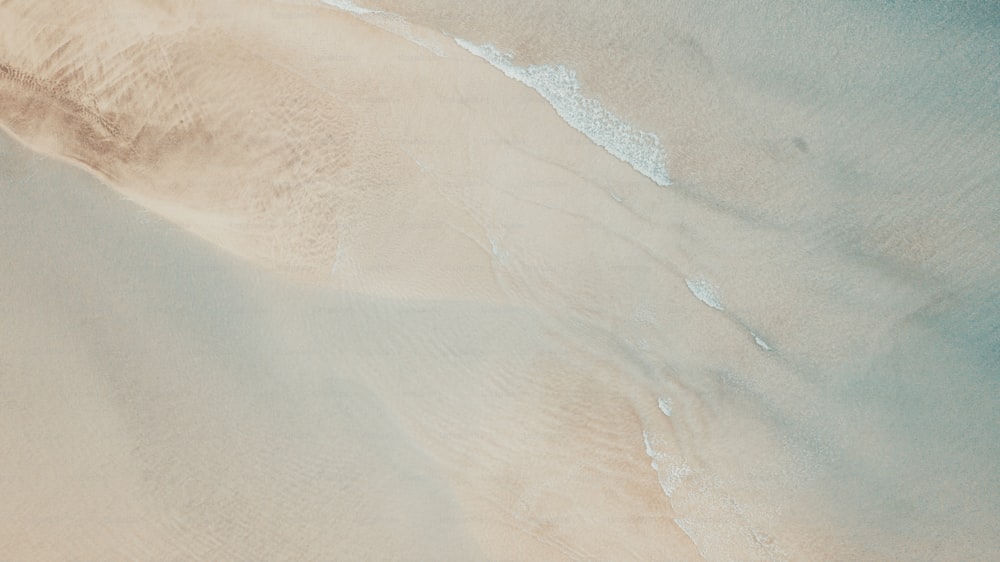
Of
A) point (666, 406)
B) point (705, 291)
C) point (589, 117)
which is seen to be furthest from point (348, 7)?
point (666, 406)

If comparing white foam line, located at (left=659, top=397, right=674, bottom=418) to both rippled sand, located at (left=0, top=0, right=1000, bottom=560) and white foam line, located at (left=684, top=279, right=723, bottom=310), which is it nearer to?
rippled sand, located at (left=0, top=0, right=1000, bottom=560)

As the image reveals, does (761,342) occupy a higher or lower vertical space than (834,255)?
lower

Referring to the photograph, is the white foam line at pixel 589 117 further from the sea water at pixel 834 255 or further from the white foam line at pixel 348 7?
the white foam line at pixel 348 7

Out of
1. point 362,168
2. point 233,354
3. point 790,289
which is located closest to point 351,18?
point 362,168

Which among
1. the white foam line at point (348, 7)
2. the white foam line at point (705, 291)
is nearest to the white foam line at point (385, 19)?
the white foam line at point (348, 7)

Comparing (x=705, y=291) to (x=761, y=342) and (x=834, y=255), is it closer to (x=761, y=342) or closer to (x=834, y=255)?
(x=761, y=342)

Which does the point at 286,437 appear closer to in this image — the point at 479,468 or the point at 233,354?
the point at 233,354

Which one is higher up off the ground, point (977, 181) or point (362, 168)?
point (977, 181)
